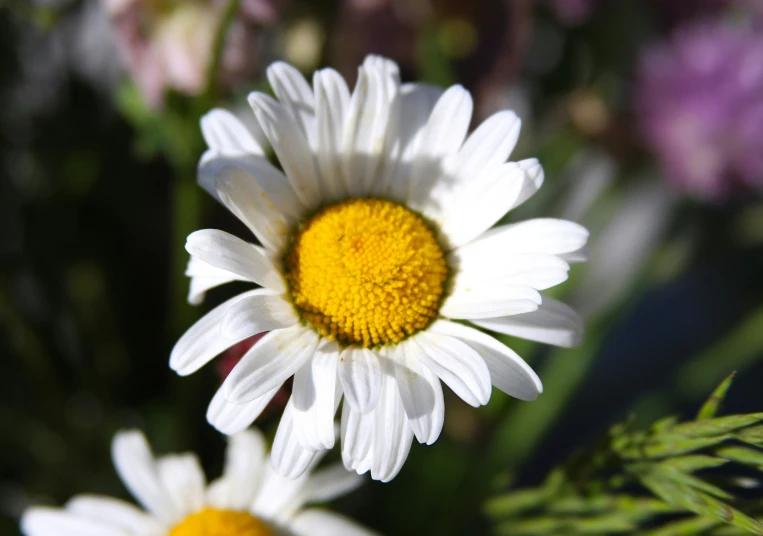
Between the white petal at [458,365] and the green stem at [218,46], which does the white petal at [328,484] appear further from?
the green stem at [218,46]

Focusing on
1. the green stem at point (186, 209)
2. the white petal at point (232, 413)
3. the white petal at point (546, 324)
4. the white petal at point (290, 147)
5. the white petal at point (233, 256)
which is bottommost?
the white petal at point (232, 413)

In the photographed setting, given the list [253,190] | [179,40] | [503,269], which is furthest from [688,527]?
[179,40]

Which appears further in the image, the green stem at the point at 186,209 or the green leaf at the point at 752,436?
the green stem at the point at 186,209

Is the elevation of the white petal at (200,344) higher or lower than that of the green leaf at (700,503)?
higher

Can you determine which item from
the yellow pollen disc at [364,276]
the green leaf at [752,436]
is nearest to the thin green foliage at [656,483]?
the green leaf at [752,436]

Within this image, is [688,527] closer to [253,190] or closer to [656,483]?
[656,483]

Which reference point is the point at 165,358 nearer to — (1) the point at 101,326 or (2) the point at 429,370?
(1) the point at 101,326

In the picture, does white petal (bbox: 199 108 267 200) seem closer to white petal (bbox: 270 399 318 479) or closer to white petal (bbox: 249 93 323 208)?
white petal (bbox: 249 93 323 208)

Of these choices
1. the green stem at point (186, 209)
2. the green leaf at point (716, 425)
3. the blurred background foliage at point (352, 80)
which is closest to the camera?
the green leaf at point (716, 425)
